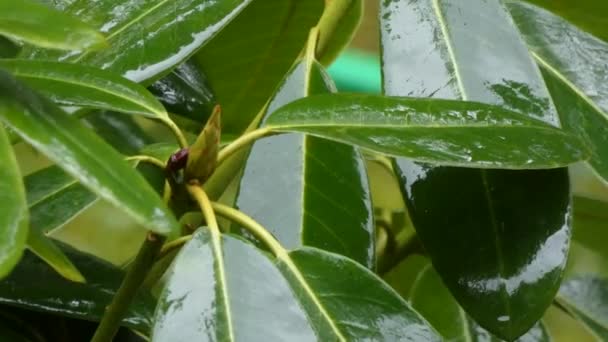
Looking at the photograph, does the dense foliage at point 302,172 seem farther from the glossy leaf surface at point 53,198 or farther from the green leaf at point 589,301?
the green leaf at point 589,301

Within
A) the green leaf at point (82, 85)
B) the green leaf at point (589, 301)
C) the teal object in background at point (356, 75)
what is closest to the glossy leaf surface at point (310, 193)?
the green leaf at point (82, 85)

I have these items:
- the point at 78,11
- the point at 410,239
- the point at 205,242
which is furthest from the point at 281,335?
the point at 410,239

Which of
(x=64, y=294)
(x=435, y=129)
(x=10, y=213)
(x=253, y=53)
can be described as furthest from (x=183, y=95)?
(x=10, y=213)

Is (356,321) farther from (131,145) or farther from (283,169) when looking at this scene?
(131,145)

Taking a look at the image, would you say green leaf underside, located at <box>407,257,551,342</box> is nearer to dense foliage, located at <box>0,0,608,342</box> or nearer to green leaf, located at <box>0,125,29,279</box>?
dense foliage, located at <box>0,0,608,342</box>

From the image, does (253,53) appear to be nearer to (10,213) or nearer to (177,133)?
(177,133)

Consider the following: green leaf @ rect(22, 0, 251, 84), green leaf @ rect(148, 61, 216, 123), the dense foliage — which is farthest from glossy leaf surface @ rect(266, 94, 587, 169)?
green leaf @ rect(148, 61, 216, 123)
